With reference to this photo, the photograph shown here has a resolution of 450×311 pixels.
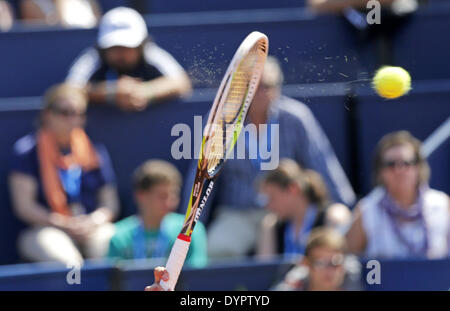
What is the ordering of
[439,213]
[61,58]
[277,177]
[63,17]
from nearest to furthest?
[439,213], [277,177], [61,58], [63,17]

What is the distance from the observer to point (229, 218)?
175 inches

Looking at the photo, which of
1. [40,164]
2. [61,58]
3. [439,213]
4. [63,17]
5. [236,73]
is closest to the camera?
[236,73]

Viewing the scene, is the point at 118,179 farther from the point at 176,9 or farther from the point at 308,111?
the point at 176,9

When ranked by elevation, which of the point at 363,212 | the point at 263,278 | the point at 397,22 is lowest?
the point at 263,278

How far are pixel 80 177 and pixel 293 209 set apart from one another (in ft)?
3.39

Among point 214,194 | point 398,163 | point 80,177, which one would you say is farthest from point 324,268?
point 80,177

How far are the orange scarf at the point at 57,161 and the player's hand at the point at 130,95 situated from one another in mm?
240

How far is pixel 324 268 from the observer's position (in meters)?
3.84

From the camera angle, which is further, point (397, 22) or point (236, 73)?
point (397, 22)

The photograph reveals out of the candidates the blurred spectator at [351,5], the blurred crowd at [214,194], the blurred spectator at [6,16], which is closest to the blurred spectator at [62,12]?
the blurred spectator at [6,16]

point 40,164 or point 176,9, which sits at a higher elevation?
point 176,9

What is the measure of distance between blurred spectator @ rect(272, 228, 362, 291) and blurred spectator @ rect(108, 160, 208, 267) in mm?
435

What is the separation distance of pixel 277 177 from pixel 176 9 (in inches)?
68.9

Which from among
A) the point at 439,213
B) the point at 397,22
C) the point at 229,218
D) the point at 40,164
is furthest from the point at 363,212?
the point at 40,164
